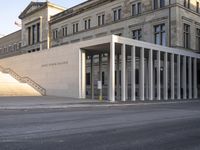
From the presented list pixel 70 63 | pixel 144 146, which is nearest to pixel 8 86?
pixel 70 63

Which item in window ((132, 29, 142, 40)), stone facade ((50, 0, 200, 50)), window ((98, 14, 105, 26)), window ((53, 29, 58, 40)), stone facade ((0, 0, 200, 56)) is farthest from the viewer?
window ((53, 29, 58, 40))

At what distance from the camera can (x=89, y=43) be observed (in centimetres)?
3262

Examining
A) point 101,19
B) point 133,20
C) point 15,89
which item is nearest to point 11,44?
point 101,19

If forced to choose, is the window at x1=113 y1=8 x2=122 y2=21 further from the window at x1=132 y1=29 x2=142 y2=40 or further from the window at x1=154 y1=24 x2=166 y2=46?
the window at x1=154 y1=24 x2=166 y2=46

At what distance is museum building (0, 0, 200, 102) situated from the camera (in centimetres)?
3400

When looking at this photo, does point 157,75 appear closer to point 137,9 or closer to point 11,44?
point 137,9

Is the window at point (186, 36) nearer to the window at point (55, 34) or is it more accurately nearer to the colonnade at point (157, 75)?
the colonnade at point (157, 75)

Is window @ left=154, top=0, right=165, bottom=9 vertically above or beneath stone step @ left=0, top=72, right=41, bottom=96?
above

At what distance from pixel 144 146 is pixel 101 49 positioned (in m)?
27.4

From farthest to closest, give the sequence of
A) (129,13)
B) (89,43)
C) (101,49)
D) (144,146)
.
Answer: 1. (129,13)
2. (101,49)
3. (89,43)
4. (144,146)

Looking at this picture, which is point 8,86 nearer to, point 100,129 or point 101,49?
point 101,49

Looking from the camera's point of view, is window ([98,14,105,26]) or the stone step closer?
the stone step

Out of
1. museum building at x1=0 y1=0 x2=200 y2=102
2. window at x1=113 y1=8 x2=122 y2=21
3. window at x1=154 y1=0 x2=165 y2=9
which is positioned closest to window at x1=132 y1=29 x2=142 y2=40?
museum building at x1=0 y1=0 x2=200 y2=102

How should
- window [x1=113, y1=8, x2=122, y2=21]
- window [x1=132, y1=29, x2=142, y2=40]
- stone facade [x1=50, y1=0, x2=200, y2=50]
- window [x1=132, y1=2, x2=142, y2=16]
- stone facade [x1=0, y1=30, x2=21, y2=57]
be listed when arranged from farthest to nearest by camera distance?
stone facade [x1=0, y1=30, x2=21, y2=57] < window [x1=113, y1=8, x2=122, y2=21] < window [x1=132, y1=2, x2=142, y2=16] < window [x1=132, y1=29, x2=142, y2=40] < stone facade [x1=50, y1=0, x2=200, y2=50]
